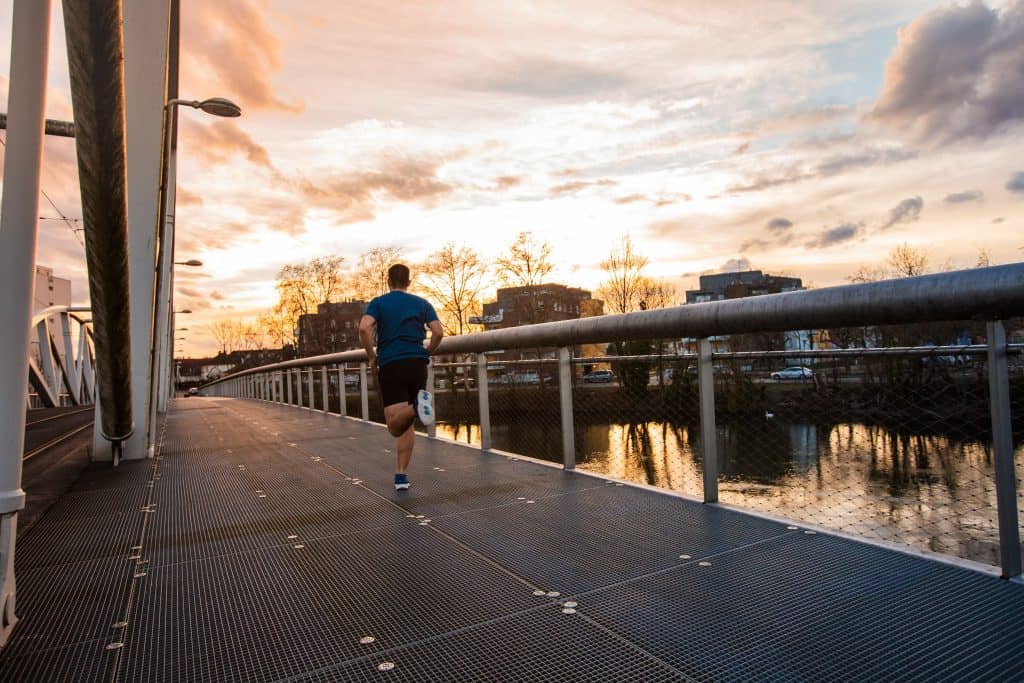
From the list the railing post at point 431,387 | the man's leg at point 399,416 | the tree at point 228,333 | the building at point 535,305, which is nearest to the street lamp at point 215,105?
the railing post at point 431,387

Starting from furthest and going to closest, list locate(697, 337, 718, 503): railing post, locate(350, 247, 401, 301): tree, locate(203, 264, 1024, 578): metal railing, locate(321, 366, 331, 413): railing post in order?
locate(350, 247, 401, 301): tree
locate(321, 366, 331, 413): railing post
locate(697, 337, 718, 503): railing post
locate(203, 264, 1024, 578): metal railing

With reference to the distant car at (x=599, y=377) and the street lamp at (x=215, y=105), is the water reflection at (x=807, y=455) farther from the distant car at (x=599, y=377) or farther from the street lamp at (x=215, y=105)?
the street lamp at (x=215, y=105)

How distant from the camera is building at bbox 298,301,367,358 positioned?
50812 mm

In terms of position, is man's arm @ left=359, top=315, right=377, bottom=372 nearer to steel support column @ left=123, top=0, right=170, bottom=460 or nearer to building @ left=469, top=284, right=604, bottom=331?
steel support column @ left=123, top=0, right=170, bottom=460

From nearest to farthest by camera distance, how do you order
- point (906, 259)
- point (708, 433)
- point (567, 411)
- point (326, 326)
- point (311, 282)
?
1. point (708, 433)
2. point (567, 411)
3. point (906, 259)
4. point (311, 282)
5. point (326, 326)

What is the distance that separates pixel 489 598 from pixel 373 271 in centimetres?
4439

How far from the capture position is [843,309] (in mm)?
2879

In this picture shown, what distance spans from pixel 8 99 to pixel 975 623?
149 inches

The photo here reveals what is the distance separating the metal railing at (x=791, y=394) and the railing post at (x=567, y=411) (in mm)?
14

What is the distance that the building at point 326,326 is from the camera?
50.8 metres

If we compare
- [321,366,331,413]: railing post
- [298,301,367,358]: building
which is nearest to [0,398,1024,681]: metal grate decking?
[321,366,331,413]: railing post

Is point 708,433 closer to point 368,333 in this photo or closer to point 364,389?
point 368,333

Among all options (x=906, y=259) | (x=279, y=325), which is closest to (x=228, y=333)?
(x=279, y=325)

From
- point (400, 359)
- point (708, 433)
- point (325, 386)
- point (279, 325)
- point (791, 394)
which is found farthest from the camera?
point (279, 325)
